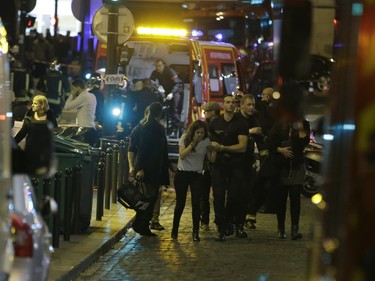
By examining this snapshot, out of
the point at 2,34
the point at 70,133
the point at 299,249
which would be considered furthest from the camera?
the point at 70,133

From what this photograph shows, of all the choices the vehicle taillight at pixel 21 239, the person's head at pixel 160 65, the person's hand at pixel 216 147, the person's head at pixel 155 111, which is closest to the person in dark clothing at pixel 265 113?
the person's hand at pixel 216 147

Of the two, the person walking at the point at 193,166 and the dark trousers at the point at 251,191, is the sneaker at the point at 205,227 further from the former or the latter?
the person walking at the point at 193,166

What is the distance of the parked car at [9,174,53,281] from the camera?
6.00m

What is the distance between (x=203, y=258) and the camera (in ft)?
43.3

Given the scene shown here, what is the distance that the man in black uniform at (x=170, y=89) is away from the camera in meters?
25.8

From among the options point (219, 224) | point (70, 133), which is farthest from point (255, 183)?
point (70, 133)

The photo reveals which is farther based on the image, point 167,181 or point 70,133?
point 70,133

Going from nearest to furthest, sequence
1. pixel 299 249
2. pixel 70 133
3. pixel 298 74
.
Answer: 1. pixel 298 74
2. pixel 299 249
3. pixel 70 133

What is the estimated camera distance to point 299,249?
563 inches

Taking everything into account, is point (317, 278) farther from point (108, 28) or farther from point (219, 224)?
point (108, 28)

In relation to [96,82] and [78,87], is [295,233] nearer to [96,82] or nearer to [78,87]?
[78,87]

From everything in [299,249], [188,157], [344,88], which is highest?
[344,88]

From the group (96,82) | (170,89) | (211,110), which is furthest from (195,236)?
(170,89)

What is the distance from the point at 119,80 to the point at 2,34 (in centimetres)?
1231
